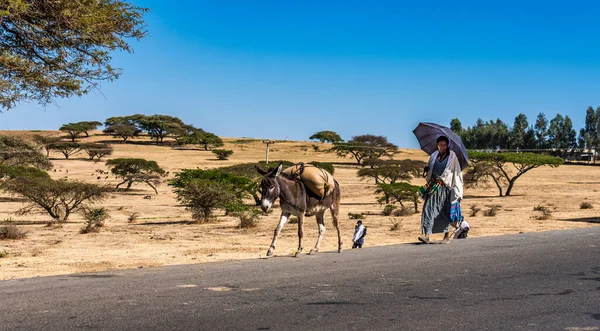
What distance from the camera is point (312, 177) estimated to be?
1216 cm

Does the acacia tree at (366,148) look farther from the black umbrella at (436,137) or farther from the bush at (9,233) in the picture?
the black umbrella at (436,137)

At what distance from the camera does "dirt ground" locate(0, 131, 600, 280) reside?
50.4ft

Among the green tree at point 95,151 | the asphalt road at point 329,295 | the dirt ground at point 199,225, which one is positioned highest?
the green tree at point 95,151

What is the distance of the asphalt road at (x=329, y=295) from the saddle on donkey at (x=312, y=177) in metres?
1.63

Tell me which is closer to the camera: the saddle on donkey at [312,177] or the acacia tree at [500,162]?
the saddle on donkey at [312,177]

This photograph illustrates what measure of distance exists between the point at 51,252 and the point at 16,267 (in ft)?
16.5

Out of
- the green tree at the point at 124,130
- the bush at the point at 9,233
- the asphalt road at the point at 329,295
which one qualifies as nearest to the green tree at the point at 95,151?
the green tree at the point at 124,130

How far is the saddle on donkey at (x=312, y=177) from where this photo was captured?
1219 cm

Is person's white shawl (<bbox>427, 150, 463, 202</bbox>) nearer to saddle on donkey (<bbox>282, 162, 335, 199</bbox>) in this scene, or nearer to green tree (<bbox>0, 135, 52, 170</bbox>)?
saddle on donkey (<bbox>282, 162, 335, 199</bbox>)

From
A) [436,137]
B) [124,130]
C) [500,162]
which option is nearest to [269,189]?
[436,137]

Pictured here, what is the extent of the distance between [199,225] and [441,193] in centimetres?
2065

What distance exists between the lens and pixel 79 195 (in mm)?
34562

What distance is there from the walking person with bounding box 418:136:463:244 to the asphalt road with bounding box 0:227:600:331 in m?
1.75

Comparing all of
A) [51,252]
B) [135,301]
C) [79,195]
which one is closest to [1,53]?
[51,252]
